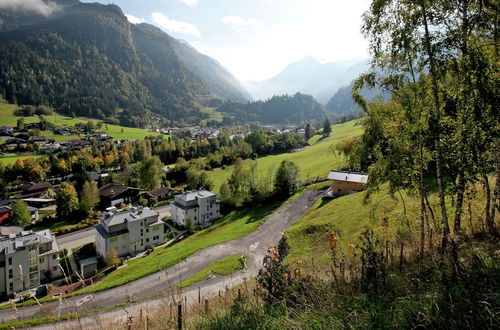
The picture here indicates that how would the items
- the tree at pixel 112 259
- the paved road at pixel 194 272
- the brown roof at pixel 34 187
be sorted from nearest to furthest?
the paved road at pixel 194 272 < the tree at pixel 112 259 < the brown roof at pixel 34 187

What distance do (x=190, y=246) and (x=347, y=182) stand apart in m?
27.1

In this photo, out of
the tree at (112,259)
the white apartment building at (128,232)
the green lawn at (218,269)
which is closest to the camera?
the green lawn at (218,269)

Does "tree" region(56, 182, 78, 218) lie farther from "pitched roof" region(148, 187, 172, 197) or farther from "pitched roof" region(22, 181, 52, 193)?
"pitched roof" region(22, 181, 52, 193)

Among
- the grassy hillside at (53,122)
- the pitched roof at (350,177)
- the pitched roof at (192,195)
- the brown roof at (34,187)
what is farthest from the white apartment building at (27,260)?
the grassy hillside at (53,122)

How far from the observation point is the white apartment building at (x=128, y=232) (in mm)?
42778

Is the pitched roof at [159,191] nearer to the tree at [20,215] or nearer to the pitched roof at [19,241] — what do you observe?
the tree at [20,215]

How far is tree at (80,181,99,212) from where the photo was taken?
201 ft

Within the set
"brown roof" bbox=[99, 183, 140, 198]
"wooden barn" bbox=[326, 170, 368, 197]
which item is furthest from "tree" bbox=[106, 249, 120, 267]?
"wooden barn" bbox=[326, 170, 368, 197]

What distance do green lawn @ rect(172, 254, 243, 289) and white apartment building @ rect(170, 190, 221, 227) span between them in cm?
2586

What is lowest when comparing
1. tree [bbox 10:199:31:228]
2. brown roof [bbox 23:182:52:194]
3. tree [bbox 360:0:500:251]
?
tree [bbox 10:199:31:228]

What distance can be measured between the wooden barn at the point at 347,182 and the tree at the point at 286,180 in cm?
875

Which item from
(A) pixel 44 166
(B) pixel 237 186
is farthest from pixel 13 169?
(B) pixel 237 186

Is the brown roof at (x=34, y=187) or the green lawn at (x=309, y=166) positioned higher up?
the green lawn at (x=309, y=166)

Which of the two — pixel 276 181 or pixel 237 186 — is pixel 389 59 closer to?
pixel 276 181
